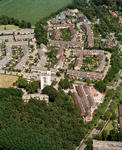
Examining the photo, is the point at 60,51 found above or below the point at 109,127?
above

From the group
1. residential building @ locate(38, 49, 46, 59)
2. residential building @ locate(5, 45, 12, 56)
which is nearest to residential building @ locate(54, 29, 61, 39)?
residential building @ locate(38, 49, 46, 59)

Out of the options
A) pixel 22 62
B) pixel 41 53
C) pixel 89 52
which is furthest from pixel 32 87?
pixel 89 52

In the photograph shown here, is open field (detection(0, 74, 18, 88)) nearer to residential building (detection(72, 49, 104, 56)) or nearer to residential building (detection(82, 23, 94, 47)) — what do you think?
residential building (detection(72, 49, 104, 56))

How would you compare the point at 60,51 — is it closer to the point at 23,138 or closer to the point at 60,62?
the point at 60,62

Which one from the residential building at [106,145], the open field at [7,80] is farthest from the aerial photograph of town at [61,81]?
the residential building at [106,145]

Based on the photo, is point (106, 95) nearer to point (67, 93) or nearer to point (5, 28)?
point (67, 93)

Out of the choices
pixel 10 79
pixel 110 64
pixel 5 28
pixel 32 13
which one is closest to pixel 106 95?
pixel 110 64
